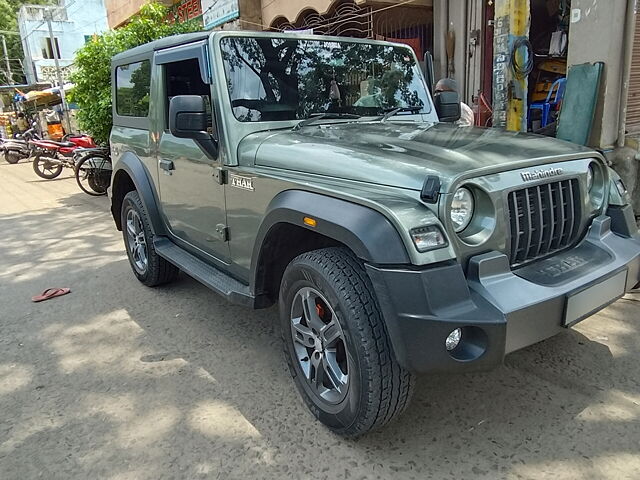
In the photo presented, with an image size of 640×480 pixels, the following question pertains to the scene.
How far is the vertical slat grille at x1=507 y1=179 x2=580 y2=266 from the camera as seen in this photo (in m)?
2.37

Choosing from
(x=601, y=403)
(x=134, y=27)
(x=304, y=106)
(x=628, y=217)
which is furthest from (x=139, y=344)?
(x=134, y=27)

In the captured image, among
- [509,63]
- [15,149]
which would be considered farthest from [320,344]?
[15,149]

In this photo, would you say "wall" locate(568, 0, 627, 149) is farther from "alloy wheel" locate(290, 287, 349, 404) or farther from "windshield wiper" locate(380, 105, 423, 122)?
"alloy wheel" locate(290, 287, 349, 404)

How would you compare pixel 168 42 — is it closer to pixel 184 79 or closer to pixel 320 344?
pixel 184 79

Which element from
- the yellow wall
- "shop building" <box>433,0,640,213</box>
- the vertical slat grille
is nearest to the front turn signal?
the vertical slat grille

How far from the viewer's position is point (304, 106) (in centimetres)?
336

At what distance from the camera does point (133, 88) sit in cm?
449

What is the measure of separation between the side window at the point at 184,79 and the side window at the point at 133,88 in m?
0.33

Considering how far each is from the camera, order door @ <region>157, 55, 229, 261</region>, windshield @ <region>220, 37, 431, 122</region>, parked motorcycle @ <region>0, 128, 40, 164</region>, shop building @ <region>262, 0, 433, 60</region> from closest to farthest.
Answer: windshield @ <region>220, 37, 431, 122</region> < door @ <region>157, 55, 229, 261</region> < shop building @ <region>262, 0, 433, 60</region> < parked motorcycle @ <region>0, 128, 40, 164</region>

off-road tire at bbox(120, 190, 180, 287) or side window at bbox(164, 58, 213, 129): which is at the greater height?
side window at bbox(164, 58, 213, 129)

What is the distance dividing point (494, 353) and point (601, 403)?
3.47ft

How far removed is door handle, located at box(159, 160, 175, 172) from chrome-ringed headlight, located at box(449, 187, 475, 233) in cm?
229

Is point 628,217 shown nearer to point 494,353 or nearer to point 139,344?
point 494,353

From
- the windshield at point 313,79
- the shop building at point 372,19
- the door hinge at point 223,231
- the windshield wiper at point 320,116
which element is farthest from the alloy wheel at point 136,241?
the shop building at point 372,19
